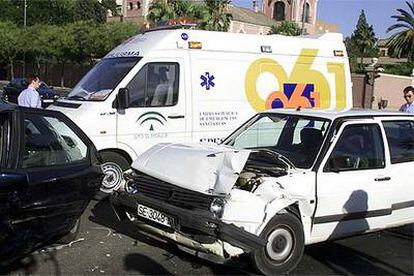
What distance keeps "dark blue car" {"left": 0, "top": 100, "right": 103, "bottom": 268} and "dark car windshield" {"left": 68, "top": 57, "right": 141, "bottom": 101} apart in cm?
274

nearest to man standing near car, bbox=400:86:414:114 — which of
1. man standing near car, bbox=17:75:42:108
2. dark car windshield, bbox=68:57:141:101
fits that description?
dark car windshield, bbox=68:57:141:101

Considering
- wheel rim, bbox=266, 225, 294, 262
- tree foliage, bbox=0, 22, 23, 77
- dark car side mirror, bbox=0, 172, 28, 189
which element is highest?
tree foliage, bbox=0, 22, 23, 77

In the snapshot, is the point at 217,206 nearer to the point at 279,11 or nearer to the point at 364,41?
the point at 364,41

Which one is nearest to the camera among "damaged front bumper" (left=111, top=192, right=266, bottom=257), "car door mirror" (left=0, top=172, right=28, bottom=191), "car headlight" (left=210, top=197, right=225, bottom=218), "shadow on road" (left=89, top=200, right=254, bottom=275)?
"car door mirror" (left=0, top=172, right=28, bottom=191)

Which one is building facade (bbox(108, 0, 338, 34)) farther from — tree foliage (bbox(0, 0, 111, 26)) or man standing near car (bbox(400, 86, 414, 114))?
man standing near car (bbox(400, 86, 414, 114))

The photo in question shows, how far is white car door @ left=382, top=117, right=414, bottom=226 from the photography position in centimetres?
626

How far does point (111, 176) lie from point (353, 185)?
397 cm

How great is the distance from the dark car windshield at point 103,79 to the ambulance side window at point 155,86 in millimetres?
228

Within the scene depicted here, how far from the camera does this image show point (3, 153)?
15.5ft

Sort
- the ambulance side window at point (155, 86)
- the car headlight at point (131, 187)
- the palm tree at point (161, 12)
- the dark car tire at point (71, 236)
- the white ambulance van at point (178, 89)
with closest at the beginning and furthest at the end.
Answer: the car headlight at point (131, 187), the dark car tire at point (71, 236), the white ambulance van at point (178, 89), the ambulance side window at point (155, 86), the palm tree at point (161, 12)

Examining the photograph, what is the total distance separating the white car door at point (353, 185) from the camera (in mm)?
5602

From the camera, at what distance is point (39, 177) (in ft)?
15.9

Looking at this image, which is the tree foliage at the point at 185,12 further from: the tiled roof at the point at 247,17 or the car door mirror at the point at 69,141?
the car door mirror at the point at 69,141

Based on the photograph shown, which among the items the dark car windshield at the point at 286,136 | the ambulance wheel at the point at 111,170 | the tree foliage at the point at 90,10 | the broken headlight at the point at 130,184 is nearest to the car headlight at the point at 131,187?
the broken headlight at the point at 130,184
